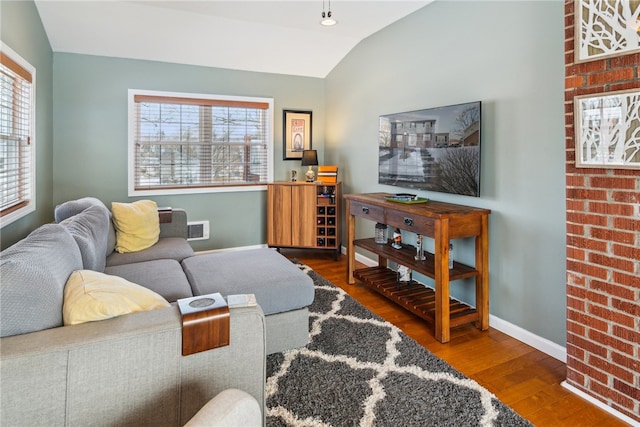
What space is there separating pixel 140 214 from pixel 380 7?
8.96 ft

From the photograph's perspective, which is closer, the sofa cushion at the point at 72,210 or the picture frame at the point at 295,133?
the sofa cushion at the point at 72,210

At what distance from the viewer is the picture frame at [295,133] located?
4887 mm

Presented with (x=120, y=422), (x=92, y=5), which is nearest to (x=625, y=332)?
(x=120, y=422)

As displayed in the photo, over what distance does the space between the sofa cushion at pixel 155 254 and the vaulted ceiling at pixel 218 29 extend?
Result: 2.11 meters

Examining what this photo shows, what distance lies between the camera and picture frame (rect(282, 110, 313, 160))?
4.89 meters

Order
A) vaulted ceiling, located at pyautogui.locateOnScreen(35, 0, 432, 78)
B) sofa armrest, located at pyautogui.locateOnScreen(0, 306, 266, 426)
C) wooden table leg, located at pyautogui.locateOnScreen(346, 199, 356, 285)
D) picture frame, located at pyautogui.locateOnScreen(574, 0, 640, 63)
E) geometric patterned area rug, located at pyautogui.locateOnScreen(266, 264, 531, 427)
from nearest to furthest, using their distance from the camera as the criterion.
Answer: sofa armrest, located at pyautogui.locateOnScreen(0, 306, 266, 426) < picture frame, located at pyautogui.locateOnScreen(574, 0, 640, 63) < geometric patterned area rug, located at pyautogui.locateOnScreen(266, 264, 531, 427) < vaulted ceiling, located at pyautogui.locateOnScreen(35, 0, 432, 78) < wooden table leg, located at pyautogui.locateOnScreen(346, 199, 356, 285)

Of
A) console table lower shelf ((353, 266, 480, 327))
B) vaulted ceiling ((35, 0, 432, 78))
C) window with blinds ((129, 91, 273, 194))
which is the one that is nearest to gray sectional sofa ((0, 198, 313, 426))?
console table lower shelf ((353, 266, 480, 327))

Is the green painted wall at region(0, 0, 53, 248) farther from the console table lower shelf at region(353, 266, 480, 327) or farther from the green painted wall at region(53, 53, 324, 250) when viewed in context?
the console table lower shelf at region(353, 266, 480, 327)

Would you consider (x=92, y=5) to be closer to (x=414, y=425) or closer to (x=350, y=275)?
(x=350, y=275)

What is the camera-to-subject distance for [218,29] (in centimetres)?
381

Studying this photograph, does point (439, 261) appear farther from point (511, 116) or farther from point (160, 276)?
point (160, 276)

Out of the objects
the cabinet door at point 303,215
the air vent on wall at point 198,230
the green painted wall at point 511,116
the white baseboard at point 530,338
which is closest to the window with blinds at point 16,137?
the air vent on wall at point 198,230

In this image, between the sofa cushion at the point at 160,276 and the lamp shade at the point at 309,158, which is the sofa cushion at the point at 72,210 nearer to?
the sofa cushion at the point at 160,276

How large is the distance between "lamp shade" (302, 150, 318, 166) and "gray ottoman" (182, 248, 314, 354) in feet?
7.68
